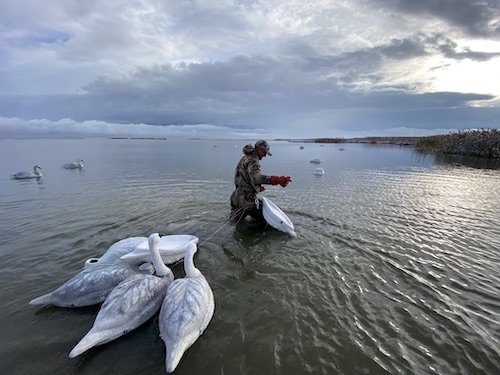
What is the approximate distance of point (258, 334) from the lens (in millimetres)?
4938

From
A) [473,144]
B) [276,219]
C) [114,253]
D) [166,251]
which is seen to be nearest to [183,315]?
[166,251]

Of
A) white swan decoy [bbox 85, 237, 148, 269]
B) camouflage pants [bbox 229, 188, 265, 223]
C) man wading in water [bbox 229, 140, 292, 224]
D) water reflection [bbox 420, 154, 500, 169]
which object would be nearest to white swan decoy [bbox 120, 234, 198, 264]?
white swan decoy [bbox 85, 237, 148, 269]

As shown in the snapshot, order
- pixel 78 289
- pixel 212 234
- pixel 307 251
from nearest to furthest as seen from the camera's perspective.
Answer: pixel 78 289 → pixel 307 251 → pixel 212 234

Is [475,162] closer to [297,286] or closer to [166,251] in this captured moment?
[297,286]

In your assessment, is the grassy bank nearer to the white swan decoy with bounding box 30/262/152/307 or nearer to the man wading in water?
the man wading in water

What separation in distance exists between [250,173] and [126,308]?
6.72 metres

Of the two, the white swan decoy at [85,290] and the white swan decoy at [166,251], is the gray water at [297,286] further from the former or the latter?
the white swan decoy at [166,251]

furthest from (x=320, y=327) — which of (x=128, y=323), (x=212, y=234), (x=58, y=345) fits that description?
(x=212, y=234)

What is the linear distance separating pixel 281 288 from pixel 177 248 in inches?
123

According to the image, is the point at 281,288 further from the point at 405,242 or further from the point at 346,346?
the point at 405,242

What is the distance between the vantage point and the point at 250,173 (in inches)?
408

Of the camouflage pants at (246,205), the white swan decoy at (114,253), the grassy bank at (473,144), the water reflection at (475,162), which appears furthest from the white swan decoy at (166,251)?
the grassy bank at (473,144)

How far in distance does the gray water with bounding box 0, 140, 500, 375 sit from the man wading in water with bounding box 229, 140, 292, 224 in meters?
0.65

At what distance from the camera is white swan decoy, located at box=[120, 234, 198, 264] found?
259 inches
